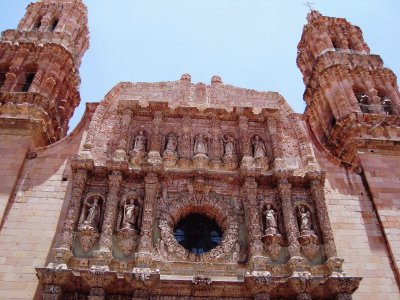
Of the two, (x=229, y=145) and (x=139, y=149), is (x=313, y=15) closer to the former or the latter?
(x=229, y=145)

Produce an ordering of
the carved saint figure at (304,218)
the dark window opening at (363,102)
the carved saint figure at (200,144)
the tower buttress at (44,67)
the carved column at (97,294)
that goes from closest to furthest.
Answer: the carved column at (97,294) → the carved saint figure at (304,218) → the carved saint figure at (200,144) → the tower buttress at (44,67) → the dark window opening at (363,102)

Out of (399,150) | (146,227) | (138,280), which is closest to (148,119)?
(146,227)

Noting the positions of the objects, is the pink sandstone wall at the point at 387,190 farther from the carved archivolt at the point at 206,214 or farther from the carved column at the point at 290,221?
the carved archivolt at the point at 206,214

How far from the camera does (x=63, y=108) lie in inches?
655

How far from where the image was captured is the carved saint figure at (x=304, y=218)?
38.0 feet

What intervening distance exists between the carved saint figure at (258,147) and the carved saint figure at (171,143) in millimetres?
2351

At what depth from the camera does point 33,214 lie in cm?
1150

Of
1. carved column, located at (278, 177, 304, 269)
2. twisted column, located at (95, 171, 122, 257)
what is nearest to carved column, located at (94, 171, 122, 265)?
twisted column, located at (95, 171, 122, 257)

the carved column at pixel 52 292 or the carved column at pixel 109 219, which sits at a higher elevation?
the carved column at pixel 109 219

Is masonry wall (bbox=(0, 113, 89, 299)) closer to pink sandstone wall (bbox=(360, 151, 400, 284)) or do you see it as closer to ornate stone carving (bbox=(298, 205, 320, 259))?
ornate stone carving (bbox=(298, 205, 320, 259))

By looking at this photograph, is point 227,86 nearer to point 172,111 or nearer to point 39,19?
point 172,111

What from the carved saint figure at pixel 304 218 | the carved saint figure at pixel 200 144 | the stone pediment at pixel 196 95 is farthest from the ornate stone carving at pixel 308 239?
the stone pediment at pixel 196 95

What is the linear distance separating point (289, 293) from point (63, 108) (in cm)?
1063

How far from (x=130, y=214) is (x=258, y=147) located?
4.46 m
